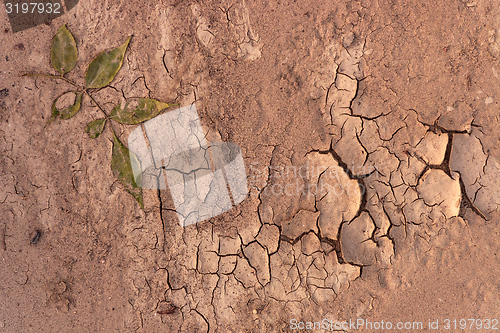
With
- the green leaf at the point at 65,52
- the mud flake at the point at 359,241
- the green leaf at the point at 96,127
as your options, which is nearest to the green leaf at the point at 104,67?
the green leaf at the point at 65,52

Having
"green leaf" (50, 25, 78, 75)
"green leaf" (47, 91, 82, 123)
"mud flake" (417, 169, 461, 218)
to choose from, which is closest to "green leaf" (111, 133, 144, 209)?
"green leaf" (47, 91, 82, 123)

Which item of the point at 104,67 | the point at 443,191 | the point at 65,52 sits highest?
the point at 65,52

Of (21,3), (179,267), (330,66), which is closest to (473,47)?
Result: (330,66)

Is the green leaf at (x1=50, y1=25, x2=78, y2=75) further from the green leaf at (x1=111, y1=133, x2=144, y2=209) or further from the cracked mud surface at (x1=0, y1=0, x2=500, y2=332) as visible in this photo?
the green leaf at (x1=111, y1=133, x2=144, y2=209)

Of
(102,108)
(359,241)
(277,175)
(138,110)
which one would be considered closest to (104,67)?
(102,108)

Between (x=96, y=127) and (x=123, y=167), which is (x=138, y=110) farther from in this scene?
(x=123, y=167)
